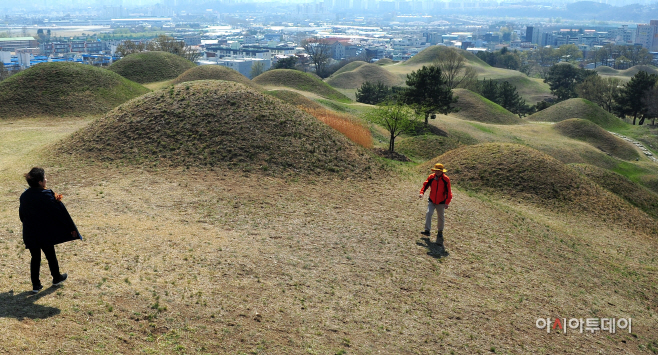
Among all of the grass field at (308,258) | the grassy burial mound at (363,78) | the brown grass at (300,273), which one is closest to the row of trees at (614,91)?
the grassy burial mound at (363,78)

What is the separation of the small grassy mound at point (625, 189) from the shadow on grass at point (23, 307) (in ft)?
81.2

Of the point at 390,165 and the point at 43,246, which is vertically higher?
the point at 43,246

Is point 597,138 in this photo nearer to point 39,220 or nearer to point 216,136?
point 216,136

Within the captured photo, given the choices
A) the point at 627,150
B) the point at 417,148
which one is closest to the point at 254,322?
the point at 417,148

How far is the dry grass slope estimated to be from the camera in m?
20.3

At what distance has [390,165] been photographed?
22234 millimetres

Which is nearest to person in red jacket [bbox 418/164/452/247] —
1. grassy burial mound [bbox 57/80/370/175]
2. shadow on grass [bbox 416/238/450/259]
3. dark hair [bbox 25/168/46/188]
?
shadow on grass [bbox 416/238/450/259]

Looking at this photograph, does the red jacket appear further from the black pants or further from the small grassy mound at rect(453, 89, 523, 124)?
the small grassy mound at rect(453, 89, 523, 124)

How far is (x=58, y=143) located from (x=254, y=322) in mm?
16478

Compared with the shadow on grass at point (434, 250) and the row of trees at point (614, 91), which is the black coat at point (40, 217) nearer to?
the shadow on grass at point (434, 250)

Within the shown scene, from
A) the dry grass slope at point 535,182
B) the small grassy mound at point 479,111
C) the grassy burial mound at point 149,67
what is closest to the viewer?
the dry grass slope at point 535,182

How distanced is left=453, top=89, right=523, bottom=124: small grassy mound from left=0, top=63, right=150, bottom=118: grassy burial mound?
109 feet

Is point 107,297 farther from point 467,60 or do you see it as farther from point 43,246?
point 467,60

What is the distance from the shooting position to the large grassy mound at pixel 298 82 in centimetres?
5428
